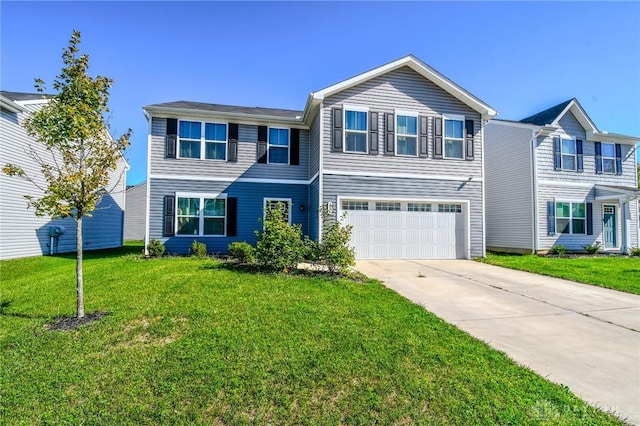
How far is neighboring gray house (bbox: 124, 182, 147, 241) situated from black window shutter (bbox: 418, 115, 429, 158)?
23.4 meters

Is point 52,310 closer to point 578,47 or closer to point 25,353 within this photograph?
point 25,353

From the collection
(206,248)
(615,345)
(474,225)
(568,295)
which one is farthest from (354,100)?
(615,345)

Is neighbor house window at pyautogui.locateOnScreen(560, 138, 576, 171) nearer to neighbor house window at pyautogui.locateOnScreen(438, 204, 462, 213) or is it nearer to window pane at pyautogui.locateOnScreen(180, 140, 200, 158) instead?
neighbor house window at pyautogui.locateOnScreen(438, 204, 462, 213)

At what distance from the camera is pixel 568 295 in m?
7.36

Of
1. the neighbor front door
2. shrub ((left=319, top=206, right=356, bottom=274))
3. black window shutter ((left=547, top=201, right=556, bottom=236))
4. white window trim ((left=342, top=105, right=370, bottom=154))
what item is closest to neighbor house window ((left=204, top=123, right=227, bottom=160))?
white window trim ((left=342, top=105, right=370, bottom=154))

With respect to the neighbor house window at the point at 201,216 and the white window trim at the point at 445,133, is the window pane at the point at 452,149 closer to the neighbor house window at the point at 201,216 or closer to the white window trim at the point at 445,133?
the white window trim at the point at 445,133

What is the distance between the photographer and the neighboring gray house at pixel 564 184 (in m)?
15.9

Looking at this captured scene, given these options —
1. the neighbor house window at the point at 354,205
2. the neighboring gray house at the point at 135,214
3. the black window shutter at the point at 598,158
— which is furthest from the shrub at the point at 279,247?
the neighboring gray house at the point at 135,214

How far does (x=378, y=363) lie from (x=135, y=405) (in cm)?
261

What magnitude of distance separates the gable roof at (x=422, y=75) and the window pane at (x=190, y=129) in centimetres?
466

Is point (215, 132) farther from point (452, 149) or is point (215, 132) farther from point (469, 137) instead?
point (469, 137)

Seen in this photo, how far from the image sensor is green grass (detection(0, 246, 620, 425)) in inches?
121

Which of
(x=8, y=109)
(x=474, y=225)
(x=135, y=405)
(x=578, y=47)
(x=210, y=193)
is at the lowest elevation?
(x=135, y=405)

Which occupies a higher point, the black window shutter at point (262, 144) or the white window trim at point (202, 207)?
the black window shutter at point (262, 144)
